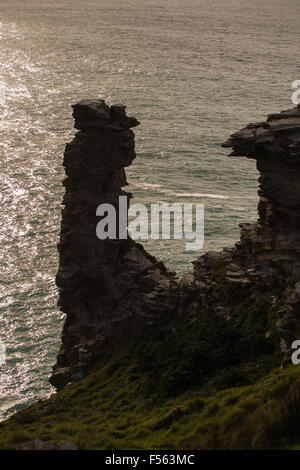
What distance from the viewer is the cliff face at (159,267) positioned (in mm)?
53531

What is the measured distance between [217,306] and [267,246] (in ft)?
22.1

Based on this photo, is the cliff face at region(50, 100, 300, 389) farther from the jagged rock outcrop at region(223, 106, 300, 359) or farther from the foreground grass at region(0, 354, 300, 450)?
the foreground grass at region(0, 354, 300, 450)

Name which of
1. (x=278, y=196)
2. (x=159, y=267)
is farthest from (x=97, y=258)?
(x=278, y=196)

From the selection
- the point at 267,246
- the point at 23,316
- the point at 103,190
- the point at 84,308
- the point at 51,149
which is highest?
the point at 51,149

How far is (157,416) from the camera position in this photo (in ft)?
154

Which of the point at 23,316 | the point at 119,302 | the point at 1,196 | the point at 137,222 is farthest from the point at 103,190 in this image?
the point at 1,196

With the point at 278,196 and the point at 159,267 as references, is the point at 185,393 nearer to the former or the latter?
the point at 278,196

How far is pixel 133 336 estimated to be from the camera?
6359cm

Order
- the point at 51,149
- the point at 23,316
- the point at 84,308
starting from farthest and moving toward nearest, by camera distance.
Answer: the point at 51,149 → the point at 23,316 → the point at 84,308

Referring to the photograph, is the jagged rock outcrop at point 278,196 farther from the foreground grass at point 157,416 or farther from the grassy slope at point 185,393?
the foreground grass at point 157,416

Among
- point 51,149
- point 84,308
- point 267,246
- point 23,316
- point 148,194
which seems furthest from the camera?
point 51,149

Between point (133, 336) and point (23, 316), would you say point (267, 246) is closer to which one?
point (133, 336)

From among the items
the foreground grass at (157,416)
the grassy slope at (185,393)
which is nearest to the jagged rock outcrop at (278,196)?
the grassy slope at (185,393)

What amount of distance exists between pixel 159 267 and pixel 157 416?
2132 cm
